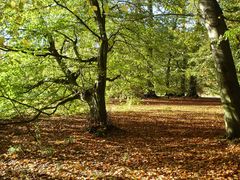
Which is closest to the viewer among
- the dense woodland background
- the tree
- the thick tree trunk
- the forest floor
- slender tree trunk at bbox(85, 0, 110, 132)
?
the forest floor

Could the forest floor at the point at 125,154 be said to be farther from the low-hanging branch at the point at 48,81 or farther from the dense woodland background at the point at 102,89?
the low-hanging branch at the point at 48,81

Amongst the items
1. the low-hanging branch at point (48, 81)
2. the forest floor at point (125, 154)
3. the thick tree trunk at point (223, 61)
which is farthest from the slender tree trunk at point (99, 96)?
the thick tree trunk at point (223, 61)

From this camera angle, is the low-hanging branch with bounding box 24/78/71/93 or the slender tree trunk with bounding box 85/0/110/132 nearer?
the low-hanging branch with bounding box 24/78/71/93

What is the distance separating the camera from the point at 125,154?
9680 mm

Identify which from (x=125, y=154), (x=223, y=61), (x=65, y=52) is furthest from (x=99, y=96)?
(x=223, y=61)

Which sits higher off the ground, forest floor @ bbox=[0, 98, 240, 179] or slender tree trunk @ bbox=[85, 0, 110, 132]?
slender tree trunk @ bbox=[85, 0, 110, 132]

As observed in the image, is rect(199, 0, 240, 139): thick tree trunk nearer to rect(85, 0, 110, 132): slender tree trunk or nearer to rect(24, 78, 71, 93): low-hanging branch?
rect(85, 0, 110, 132): slender tree trunk

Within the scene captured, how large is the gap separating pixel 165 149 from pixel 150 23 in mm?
4827

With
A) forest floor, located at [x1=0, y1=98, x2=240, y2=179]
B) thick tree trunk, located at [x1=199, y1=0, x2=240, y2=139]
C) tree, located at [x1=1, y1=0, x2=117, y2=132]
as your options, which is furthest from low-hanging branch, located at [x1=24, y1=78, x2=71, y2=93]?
thick tree trunk, located at [x1=199, y1=0, x2=240, y2=139]

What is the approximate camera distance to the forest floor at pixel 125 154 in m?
7.77

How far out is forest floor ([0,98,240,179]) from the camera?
25.5ft

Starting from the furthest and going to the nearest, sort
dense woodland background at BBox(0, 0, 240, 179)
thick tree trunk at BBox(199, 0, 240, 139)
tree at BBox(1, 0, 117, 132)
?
1. tree at BBox(1, 0, 117, 132)
2. thick tree trunk at BBox(199, 0, 240, 139)
3. dense woodland background at BBox(0, 0, 240, 179)

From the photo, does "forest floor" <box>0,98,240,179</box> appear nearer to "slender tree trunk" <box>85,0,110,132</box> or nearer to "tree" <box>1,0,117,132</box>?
"slender tree trunk" <box>85,0,110,132</box>

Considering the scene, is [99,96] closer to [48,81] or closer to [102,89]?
[102,89]
